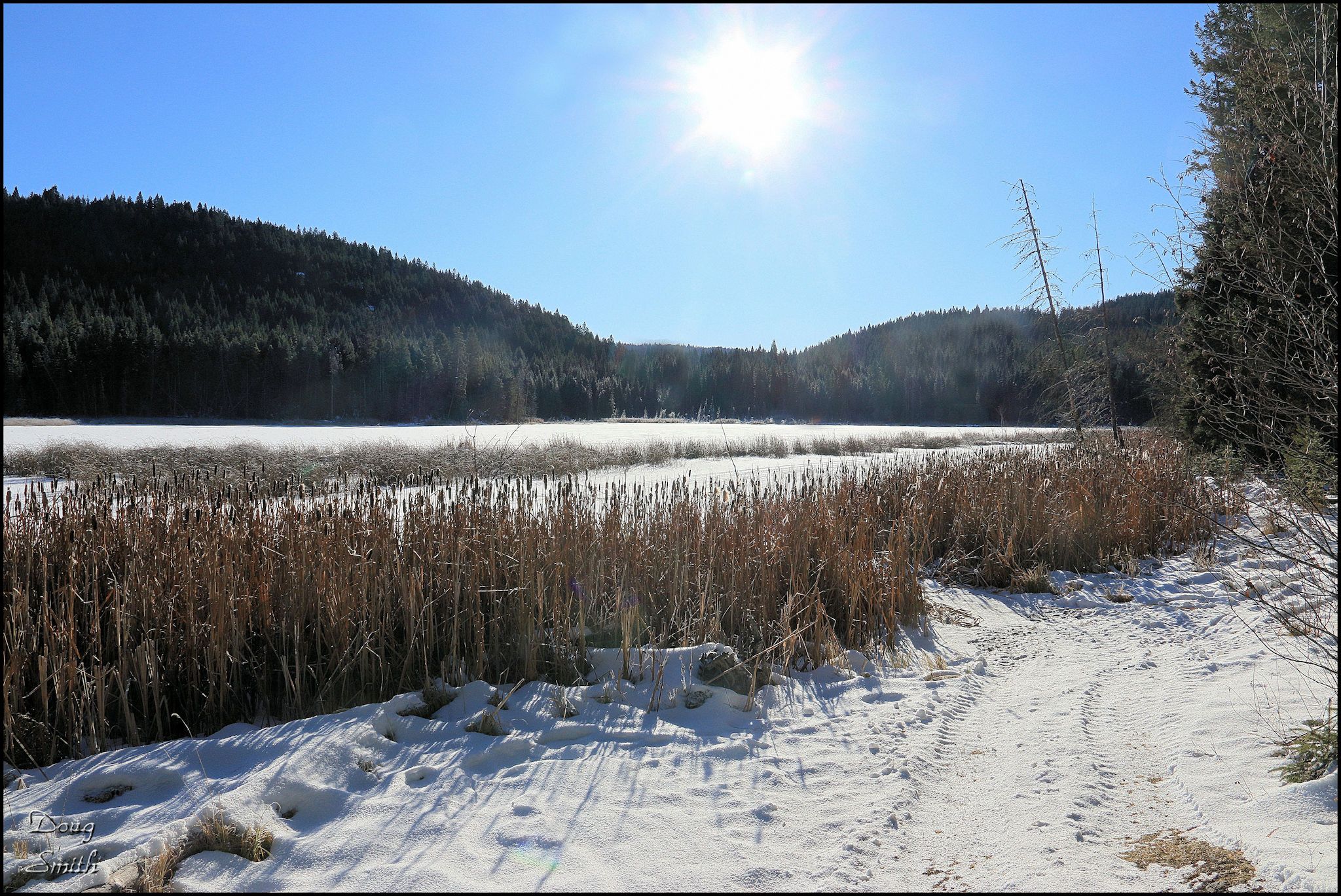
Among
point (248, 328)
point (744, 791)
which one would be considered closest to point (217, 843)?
point (744, 791)

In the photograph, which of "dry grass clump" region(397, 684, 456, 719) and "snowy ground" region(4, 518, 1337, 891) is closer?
"snowy ground" region(4, 518, 1337, 891)

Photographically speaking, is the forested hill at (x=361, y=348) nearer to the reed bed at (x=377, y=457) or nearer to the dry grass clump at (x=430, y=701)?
the reed bed at (x=377, y=457)

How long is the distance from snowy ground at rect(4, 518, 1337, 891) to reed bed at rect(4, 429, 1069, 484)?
13.2 feet

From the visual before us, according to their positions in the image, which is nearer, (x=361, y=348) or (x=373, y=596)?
(x=373, y=596)

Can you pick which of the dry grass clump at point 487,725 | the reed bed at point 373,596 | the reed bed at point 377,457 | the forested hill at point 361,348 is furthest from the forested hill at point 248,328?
the dry grass clump at point 487,725

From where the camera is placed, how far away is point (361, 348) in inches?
2687

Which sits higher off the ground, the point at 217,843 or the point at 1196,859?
the point at 217,843

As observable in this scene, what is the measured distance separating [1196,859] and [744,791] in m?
1.61

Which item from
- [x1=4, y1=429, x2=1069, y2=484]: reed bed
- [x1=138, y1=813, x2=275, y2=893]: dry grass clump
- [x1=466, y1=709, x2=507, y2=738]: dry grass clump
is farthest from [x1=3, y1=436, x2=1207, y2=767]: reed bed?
[x1=4, y1=429, x2=1069, y2=484]: reed bed

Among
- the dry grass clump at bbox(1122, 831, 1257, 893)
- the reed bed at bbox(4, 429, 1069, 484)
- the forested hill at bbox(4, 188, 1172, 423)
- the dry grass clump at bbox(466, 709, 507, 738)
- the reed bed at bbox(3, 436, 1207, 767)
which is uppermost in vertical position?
the forested hill at bbox(4, 188, 1172, 423)

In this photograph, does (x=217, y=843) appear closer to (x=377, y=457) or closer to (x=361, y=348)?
(x=377, y=457)

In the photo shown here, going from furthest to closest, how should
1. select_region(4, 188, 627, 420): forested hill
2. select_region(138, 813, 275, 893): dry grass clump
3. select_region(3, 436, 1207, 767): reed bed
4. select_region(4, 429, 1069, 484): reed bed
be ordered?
1. select_region(4, 188, 627, 420): forested hill
2. select_region(4, 429, 1069, 484): reed bed
3. select_region(3, 436, 1207, 767): reed bed
4. select_region(138, 813, 275, 893): dry grass clump

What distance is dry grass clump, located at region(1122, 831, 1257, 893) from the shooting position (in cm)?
221

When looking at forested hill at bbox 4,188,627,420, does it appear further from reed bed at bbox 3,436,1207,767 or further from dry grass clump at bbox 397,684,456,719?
dry grass clump at bbox 397,684,456,719
